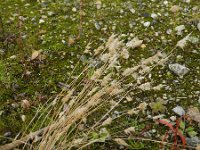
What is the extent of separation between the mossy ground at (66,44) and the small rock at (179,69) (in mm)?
71

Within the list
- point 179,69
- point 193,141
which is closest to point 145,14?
point 179,69

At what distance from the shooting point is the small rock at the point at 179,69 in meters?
6.11

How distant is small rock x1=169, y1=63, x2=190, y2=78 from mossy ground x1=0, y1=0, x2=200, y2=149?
0.07 m

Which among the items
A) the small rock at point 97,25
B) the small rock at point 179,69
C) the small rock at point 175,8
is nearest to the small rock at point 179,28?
the small rock at point 175,8

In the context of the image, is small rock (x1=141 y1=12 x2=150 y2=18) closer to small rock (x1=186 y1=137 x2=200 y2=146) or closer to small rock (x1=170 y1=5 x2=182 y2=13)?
small rock (x1=170 y1=5 x2=182 y2=13)

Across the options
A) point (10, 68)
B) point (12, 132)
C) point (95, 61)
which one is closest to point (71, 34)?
point (95, 61)

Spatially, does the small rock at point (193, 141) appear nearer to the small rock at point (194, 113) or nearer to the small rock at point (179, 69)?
the small rock at point (194, 113)

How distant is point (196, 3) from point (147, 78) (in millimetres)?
2501

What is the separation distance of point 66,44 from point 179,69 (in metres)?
2.09

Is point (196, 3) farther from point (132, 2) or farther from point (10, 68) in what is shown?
point (10, 68)

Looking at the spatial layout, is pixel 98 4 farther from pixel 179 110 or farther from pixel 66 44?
pixel 179 110

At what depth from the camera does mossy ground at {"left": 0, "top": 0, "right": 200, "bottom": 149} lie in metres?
5.69

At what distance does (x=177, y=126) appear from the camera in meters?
5.12

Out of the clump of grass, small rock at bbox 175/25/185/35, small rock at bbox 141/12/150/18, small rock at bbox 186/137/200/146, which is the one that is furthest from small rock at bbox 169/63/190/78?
small rock at bbox 141/12/150/18
